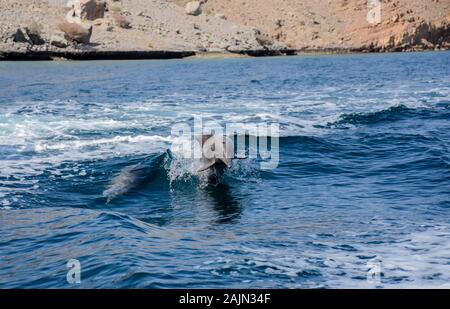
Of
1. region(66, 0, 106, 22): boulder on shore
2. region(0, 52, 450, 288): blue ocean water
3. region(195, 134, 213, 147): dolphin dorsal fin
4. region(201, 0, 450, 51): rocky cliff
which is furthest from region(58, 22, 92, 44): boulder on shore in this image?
region(195, 134, 213, 147): dolphin dorsal fin

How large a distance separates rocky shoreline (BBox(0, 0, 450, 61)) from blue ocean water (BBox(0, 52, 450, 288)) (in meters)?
38.4

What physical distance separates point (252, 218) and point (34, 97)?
861 inches

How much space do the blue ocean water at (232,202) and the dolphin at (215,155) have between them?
12.1 inches

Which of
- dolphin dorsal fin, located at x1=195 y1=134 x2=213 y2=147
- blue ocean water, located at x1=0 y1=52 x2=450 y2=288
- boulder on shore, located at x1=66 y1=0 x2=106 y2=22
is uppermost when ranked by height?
boulder on shore, located at x1=66 y1=0 x2=106 y2=22

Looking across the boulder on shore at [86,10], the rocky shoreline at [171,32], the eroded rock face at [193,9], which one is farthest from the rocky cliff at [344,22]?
the boulder on shore at [86,10]

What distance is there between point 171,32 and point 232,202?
7063cm

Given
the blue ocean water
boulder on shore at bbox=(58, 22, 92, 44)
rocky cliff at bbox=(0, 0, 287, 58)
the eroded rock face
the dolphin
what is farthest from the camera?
the eroded rock face

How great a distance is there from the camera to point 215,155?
38.7ft

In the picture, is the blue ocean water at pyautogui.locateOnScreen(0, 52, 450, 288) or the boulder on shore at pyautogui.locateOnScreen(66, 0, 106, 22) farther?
the boulder on shore at pyautogui.locateOnScreen(66, 0, 106, 22)

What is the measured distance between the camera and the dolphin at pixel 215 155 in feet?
38.8

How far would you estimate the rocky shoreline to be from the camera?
6322 cm

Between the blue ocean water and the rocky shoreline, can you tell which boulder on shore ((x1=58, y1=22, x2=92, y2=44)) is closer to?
the rocky shoreline

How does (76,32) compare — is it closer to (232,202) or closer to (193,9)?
(193,9)

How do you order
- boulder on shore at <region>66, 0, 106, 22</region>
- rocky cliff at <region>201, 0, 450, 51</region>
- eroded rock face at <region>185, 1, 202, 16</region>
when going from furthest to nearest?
rocky cliff at <region>201, 0, 450, 51</region>, eroded rock face at <region>185, 1, 202, 16</region>, boulder on shore at <region>66, 0, 106, 22</region>
